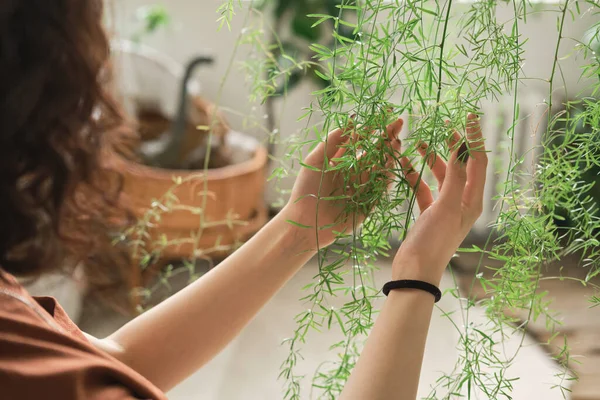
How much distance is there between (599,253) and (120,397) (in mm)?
460

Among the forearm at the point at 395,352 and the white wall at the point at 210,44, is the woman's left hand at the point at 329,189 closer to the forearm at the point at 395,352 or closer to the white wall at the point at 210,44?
the forearm at the point at 395,352

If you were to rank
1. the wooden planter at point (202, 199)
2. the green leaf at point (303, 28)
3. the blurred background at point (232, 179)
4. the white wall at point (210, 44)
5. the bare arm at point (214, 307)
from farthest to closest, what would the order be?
the white wall at point (210, 44)
the green leaf at point (303, 28)
the wooden planter at point (202, 199)
the blurred background at point (232, 179)
the bare arm at point (214, 307)

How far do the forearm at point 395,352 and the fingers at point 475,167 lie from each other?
0.34 ft

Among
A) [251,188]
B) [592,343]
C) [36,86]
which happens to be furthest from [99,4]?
[592,343]

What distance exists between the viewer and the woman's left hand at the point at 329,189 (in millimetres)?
664

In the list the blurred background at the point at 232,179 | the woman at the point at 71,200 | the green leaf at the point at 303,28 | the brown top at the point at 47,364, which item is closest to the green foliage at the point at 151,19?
the blurred background at the point at 232,179

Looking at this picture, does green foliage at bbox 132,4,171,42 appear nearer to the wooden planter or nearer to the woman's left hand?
the wooden planter

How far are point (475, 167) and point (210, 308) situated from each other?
348mm

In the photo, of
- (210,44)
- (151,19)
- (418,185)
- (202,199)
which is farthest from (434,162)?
(210,44)

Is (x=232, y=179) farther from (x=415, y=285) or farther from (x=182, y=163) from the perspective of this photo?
(x=415, y=285)

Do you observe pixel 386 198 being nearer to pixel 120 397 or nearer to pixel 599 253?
pixel 599 253

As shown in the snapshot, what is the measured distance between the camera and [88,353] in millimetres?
608

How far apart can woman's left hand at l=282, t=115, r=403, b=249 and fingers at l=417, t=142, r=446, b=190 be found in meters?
0.02

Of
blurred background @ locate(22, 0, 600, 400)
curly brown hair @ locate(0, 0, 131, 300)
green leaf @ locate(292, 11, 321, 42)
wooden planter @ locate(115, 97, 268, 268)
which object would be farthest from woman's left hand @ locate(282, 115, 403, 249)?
green leaf @ locate(292, 11, 321, 42)
